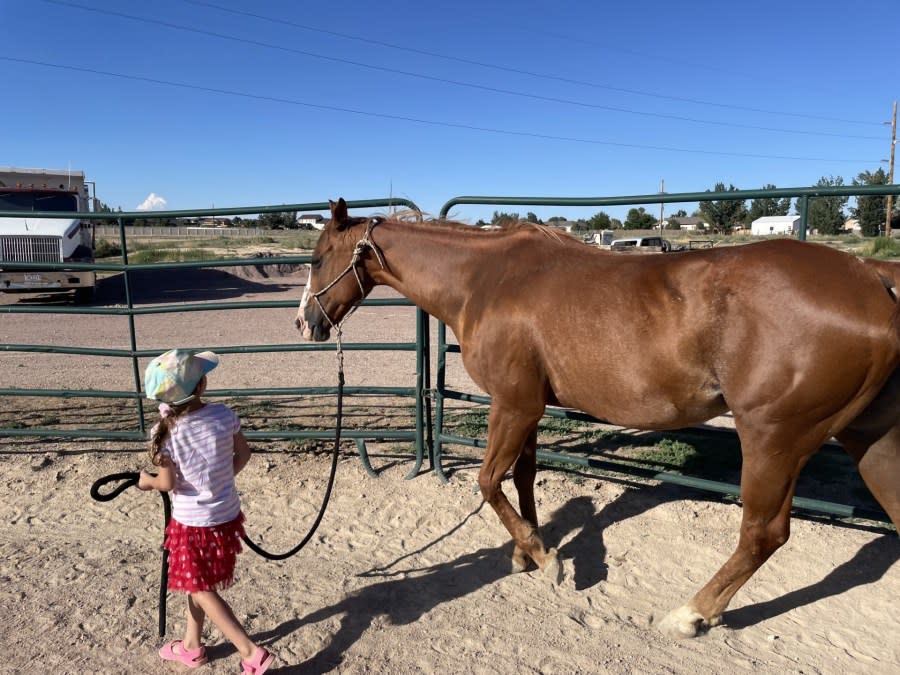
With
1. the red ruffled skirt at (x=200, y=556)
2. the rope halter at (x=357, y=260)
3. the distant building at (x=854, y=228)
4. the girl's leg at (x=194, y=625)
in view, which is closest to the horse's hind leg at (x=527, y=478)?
the rope halter at (x=357, y=260)

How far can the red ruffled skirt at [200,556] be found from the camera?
2367 mm

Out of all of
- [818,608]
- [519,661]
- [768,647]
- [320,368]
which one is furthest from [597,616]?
[320,368]

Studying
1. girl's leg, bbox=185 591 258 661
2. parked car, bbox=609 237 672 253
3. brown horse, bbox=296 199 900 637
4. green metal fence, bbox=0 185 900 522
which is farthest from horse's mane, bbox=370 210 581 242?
girl's leg, bbox=185 591 258 661

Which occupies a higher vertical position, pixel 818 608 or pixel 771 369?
pixel 771 369

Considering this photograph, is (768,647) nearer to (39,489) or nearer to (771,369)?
(771,369)

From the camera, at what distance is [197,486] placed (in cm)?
238

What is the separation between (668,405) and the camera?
8.75ft

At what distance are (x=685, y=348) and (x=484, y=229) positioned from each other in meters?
1.37

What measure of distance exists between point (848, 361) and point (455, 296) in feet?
6.02

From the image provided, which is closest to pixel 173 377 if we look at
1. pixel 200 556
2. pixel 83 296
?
pixel 200 556

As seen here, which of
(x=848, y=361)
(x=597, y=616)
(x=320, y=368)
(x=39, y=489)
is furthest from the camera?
(x=320, y=368)

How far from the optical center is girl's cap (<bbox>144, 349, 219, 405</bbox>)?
7.33 feet

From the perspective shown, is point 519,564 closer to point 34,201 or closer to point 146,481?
point 146,481

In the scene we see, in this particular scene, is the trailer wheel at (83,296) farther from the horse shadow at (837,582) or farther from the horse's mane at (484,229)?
the horse shadow at (837,582)
